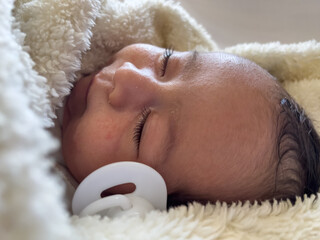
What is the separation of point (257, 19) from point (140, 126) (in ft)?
2.66

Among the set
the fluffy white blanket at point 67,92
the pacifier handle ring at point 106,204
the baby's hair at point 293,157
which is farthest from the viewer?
the baby's hair at point 293,157

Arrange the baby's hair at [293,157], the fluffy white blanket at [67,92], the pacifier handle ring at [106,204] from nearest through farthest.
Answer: the fluffy white blanket at [67,92] → the pacifier handle ring at [106,204] → the baby's hair at [293,157]

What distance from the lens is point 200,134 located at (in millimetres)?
670

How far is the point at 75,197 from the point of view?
0.65 meters

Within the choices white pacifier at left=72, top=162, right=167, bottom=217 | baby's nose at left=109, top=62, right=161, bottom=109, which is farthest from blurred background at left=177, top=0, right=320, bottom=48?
white pacifier at left=72, top=162, right=167, bottom=217

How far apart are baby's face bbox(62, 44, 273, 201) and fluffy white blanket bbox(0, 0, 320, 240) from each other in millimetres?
64

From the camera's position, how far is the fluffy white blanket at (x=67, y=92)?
314mm

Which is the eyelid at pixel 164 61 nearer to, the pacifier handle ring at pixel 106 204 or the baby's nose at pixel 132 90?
the baby's nose at pixel 132 90

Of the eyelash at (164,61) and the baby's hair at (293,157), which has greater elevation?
the eyelash at (164,61)

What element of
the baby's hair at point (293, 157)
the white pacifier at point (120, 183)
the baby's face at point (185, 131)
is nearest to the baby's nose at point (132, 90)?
the baby's face at point (185, 131)

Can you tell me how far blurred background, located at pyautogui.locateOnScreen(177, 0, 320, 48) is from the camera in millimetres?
1305

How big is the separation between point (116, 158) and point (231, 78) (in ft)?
0.83

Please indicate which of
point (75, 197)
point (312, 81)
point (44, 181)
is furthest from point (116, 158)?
point (312, 81)

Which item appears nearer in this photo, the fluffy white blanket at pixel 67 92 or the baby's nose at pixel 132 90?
the fluffy white blanket at pixel 67 92
